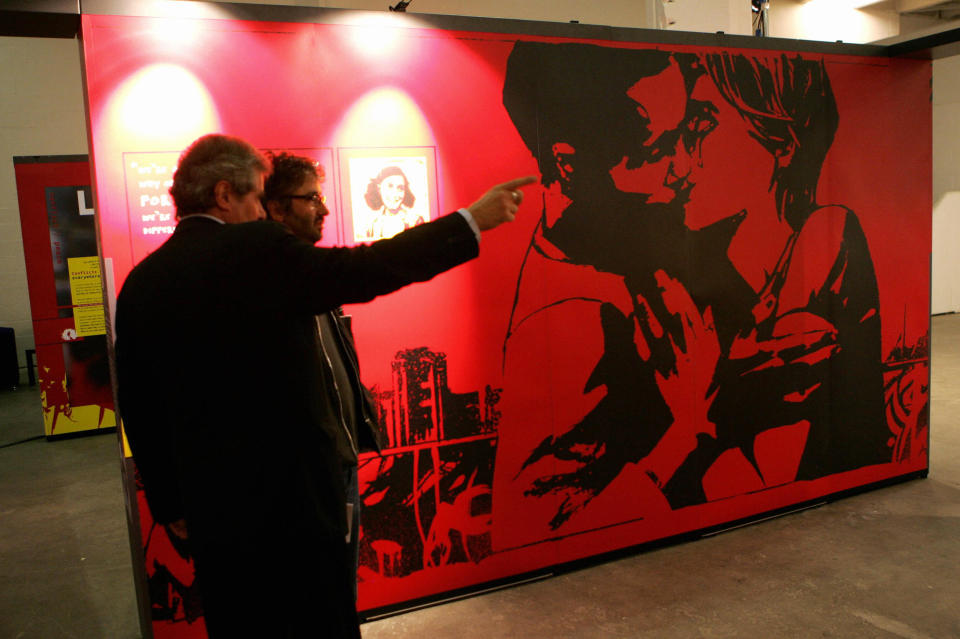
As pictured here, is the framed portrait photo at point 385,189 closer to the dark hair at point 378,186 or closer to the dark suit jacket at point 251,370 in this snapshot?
the dark hair at point 378,186

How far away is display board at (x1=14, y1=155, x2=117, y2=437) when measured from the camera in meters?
6.16

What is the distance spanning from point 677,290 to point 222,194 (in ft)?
7.68

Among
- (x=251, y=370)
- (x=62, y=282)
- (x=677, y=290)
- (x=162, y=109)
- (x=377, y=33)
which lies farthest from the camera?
(x=62, y=282)

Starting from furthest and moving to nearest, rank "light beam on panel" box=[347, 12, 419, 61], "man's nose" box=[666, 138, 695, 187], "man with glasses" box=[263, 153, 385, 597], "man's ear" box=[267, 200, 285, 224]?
1. "man's nose" box=[666, 138, 695, 187]
2. "light beam on panel" box=[347, 12, 419, 61]
3. "man's ear" box=[267, 200, 285, 224]
4. "man with glasses" box=[263, 153, 385, 597]

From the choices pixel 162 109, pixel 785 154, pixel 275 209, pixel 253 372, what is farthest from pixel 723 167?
pixel 253 372

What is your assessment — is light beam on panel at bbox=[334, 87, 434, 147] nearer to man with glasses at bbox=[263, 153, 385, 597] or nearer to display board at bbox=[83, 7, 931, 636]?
display board at bbox=[83, 7, 931, 636]

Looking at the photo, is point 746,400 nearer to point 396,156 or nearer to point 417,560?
point 417,560

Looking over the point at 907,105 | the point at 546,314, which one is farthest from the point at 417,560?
the point at 907,105

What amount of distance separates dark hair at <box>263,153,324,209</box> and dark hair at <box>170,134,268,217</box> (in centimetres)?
65

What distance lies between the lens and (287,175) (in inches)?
91.7

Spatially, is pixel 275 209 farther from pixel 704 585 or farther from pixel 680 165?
pixel 704 585

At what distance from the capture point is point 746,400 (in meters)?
3.61

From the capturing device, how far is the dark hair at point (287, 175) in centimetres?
233

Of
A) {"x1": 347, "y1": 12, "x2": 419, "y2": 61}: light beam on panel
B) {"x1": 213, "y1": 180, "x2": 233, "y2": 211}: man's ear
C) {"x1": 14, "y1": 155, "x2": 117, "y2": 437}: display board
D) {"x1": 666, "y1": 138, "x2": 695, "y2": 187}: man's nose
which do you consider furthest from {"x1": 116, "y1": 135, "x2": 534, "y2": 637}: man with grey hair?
{"x1": 14, "y1": 155, "x2": 117, "y2": 437}: display board
